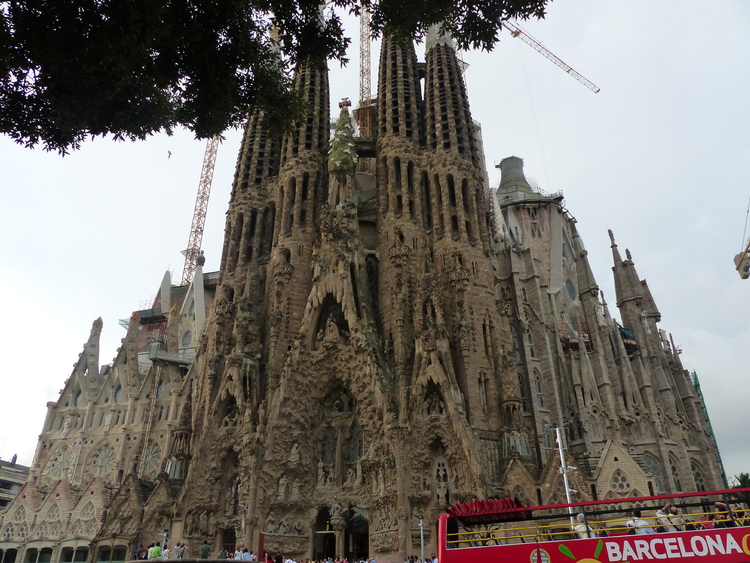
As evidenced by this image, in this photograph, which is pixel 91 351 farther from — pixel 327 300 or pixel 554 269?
pixel 554 269

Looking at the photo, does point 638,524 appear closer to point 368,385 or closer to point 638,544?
point 638,544

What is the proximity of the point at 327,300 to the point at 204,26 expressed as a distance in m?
21.9

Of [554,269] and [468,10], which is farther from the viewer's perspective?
[554,269]

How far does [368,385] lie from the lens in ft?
92.4

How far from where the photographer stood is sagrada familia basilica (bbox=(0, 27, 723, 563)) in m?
26.9

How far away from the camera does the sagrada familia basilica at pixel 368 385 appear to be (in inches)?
1059

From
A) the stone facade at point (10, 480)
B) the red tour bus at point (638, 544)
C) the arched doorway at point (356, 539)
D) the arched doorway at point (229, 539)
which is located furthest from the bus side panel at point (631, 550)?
the stone facade at point (10, 480)

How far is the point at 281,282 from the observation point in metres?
33.4

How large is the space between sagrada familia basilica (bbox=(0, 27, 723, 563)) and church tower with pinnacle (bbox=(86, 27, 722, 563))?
0.12m

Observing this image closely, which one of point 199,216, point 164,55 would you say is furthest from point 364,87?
point 164,55

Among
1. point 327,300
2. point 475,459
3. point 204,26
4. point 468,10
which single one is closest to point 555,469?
point 475,459

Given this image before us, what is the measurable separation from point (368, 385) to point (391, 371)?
1792mm

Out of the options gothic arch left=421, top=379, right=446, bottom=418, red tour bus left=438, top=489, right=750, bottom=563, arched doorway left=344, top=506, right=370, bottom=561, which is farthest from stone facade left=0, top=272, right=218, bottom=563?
red tour bus left=438, top=489, right=750, bottom=563

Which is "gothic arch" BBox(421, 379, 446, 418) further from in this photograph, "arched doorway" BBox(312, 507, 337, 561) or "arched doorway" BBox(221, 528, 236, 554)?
"arched doorway" BBox(221, 528, 236, 554)
